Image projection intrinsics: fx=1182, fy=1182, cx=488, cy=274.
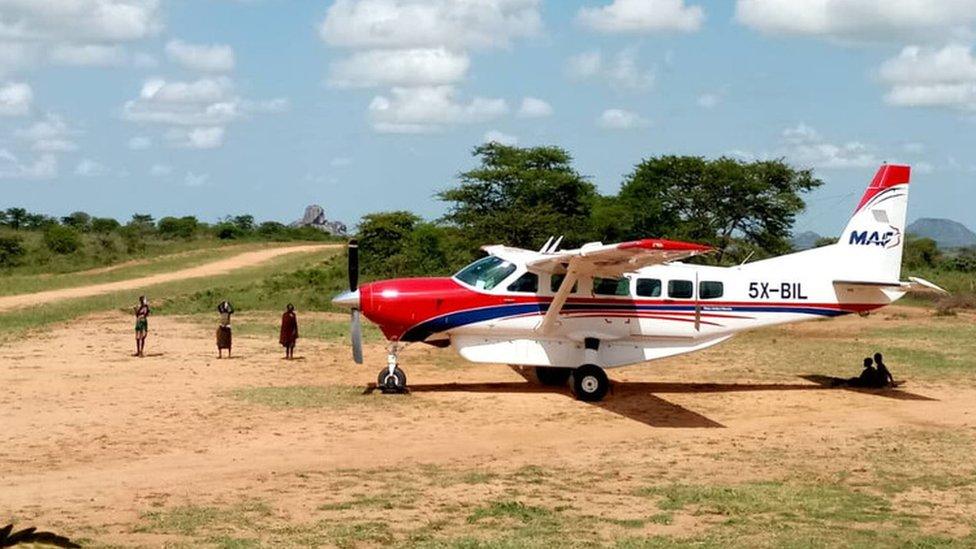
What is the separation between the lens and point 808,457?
48.8 ft

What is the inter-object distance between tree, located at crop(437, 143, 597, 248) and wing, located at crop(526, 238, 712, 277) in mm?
26690

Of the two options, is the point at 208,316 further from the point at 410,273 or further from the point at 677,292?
the point at 677,292

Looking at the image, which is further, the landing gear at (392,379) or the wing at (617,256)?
the landing gear at (392,379)

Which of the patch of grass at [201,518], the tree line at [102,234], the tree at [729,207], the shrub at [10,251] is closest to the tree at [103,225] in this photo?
the tree line at [102,234]

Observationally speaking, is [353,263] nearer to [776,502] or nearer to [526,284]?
[526,284]

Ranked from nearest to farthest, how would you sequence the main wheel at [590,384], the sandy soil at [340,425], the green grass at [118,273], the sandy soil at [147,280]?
the sandy soil at [340,425] < the main wheel at [590,384] < the sandy soil at [147,280] < the green grass at [118,273]

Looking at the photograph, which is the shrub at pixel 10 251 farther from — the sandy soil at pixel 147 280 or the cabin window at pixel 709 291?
the cabin window at pixel 709 291

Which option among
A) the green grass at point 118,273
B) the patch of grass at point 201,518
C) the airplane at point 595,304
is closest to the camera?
the patch of grass at point 201,518

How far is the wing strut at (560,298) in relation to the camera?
1871 centimetres

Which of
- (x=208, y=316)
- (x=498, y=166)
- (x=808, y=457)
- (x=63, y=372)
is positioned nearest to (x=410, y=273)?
(x=498, y=166)

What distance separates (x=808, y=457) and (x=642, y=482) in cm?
286

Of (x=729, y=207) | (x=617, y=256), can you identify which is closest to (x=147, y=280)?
(x=729, y=207)

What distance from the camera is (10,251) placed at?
196 feet

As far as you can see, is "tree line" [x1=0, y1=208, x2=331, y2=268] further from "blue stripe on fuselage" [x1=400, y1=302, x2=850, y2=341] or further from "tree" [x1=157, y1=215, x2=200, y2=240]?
"blue stripe on fuselage" [x1=400, y1=302, x2=850, y2=341]
